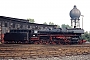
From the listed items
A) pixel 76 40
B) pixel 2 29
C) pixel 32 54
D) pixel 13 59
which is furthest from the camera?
pixel 2 29

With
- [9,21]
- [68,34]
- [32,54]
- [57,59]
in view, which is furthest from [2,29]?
[57,59]

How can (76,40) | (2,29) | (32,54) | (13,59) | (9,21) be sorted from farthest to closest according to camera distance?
(9,21) → (2,29) → (76,40) → (32,54) → (13,59)

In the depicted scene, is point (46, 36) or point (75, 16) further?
point (75, 16)

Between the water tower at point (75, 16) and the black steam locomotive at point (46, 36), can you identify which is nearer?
the black steam locomotive at point (46, 36)

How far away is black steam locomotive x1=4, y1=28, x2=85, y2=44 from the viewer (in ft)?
93.5

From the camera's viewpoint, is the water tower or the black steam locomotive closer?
the black steam locomotive

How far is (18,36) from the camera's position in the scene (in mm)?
28781

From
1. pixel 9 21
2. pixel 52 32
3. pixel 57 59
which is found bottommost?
pixel 57 59

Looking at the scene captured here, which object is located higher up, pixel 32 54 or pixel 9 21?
pixel 9 21

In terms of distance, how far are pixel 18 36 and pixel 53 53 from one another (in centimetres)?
1400

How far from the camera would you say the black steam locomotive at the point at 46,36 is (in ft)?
93.5

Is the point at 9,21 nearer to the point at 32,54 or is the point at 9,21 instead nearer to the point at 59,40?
the point at 59,40

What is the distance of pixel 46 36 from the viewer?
28.9 meters

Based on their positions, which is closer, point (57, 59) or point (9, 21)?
point (57, 59)
